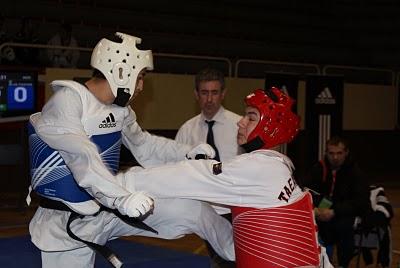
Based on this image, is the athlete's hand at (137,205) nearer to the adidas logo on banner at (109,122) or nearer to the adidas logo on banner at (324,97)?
the adidas logo on banner at (109,122)

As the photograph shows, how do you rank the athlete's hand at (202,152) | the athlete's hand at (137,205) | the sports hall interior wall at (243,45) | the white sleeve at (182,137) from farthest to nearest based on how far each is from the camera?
the sports hall interior wall at (243,45)
the white sleeve at (182,137)
the athlete's hand at (202,152)
the athlete's hand at (137,205)

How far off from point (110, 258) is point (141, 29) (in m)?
11.9

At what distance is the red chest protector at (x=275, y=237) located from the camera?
11.5 ft

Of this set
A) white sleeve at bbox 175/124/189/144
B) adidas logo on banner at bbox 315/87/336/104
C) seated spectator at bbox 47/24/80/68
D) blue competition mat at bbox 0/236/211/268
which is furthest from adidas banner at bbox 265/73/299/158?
white sleeve at bbox 175/124/189/144

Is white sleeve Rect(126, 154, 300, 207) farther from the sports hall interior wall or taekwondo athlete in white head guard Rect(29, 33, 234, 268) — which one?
the sports hall interior wall

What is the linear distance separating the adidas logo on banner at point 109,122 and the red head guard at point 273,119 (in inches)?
25.6

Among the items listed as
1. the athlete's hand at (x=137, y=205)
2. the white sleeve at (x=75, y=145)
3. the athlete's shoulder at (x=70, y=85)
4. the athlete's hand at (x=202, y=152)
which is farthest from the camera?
the athlete's hand at (x=202, y=152)

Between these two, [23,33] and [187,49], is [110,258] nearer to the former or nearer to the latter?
[23,33]

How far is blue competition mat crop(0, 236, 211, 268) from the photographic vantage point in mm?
6426

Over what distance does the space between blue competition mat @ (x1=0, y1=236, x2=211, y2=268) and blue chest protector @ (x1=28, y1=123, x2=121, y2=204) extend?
2.75 meters

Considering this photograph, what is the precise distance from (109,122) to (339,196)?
11.2 ft

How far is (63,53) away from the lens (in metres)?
11.6

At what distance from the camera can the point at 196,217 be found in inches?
Answer: 143

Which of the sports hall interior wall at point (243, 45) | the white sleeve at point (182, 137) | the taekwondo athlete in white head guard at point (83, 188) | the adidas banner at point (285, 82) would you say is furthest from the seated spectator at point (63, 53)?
the taekwondo athlete in white head guard at point (83, 188)
